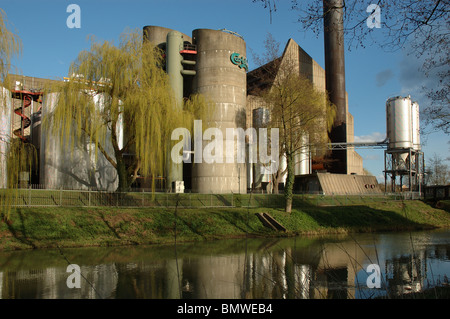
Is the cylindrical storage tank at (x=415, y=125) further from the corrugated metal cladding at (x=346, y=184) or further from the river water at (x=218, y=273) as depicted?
the river water at (x=218, y=273)

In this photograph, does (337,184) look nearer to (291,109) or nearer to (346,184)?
(346,184)

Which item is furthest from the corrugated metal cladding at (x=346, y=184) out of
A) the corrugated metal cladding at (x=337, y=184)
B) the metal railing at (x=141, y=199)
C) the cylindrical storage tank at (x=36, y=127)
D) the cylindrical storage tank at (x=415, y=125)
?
the cylindrical storage tank at (x=36, y=127)

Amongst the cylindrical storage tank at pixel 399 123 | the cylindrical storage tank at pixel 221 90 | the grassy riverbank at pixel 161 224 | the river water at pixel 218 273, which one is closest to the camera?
the river water at pixel 218 273

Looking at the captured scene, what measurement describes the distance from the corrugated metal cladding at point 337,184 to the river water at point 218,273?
85.4 ft

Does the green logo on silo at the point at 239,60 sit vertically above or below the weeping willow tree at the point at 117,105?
above

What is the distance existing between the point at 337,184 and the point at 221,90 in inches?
699

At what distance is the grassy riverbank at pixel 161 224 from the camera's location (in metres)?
18.8

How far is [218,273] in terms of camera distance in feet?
39.8

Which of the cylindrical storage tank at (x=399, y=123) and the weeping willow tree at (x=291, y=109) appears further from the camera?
the cylindrical storage tank at (x=399, y=123)

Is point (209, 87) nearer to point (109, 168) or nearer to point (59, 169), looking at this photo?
point (109, 168)

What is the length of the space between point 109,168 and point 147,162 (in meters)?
14.5

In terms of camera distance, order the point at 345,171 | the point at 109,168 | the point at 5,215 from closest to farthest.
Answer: the point at 5,215, the point at 109,168, the point at 345,171

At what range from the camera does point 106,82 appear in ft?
77.9
